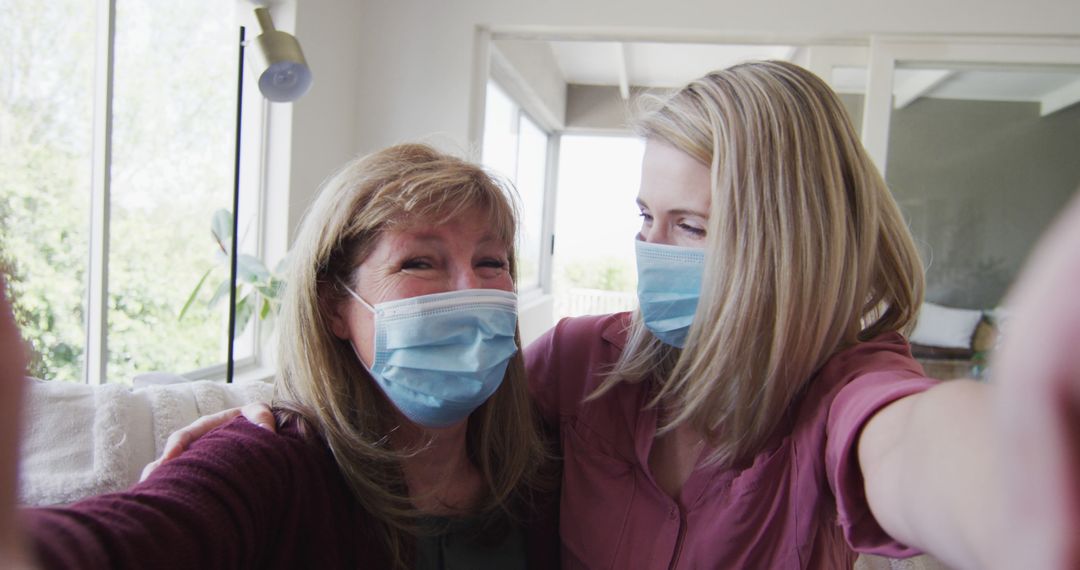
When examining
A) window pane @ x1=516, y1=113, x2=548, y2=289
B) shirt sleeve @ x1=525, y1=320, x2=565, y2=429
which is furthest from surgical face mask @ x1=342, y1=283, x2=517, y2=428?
window pane @ x1=516, y1=113, x2=548, y2=289

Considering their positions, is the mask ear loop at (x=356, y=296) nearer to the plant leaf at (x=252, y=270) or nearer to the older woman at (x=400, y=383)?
the older woman at (x=400, y=383)

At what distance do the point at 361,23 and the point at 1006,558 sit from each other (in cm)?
318

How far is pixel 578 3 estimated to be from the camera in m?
2.84

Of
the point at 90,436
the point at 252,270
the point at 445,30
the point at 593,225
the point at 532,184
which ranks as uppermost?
the point at 445,30

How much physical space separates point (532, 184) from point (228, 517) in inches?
213

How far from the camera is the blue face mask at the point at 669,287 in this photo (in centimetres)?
100

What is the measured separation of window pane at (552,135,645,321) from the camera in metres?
6.59

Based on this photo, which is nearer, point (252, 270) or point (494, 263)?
point (494, 263)

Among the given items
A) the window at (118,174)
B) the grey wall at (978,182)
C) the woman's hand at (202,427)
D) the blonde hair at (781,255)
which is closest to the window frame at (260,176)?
the window at (118,174)

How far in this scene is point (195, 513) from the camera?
2.13 ft

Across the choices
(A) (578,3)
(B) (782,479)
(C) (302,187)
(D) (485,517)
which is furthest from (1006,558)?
(A) (578,3)

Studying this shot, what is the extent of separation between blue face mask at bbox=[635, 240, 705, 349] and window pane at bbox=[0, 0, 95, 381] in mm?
1453

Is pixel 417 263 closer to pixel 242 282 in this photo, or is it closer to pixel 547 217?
pixel 242 282

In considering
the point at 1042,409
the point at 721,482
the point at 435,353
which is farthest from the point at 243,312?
the point at 1042,409
